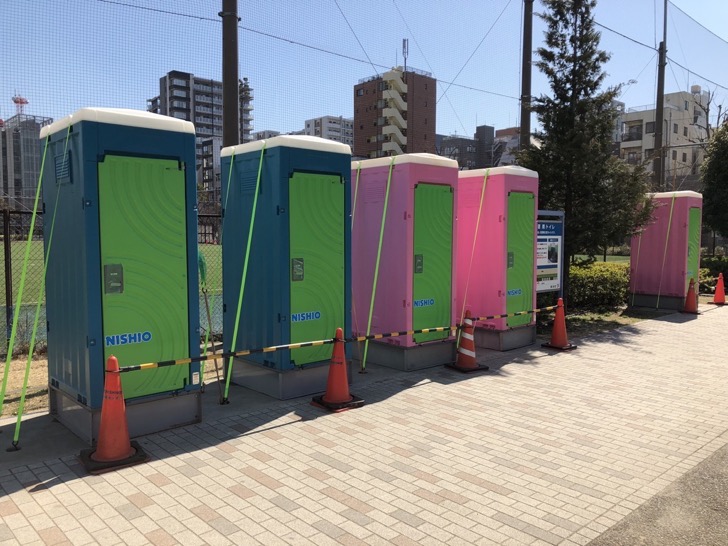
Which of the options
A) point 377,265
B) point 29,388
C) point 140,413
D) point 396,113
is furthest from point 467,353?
point 396,113

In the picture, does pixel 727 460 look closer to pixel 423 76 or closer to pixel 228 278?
pixel 228 278

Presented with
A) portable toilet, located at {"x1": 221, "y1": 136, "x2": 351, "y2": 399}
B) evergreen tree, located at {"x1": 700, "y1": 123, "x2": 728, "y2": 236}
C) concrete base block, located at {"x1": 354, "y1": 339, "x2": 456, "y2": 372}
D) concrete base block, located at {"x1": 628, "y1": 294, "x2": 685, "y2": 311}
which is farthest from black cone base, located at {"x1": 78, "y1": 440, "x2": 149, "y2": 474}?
evergreen tree, located at {"x1": 700, "y1": 123, "x2": 728, "y2": 236}

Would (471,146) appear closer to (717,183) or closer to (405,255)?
(717,183)

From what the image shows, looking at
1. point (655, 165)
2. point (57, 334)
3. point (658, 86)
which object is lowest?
point (57, 334)

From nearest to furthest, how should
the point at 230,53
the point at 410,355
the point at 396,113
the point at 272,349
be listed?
the point at 272,349 → the point at 230,53 → the point at 410,355 → the point at 396,113

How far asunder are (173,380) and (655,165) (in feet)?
62.6

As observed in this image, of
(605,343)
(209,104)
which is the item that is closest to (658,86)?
(605,343)

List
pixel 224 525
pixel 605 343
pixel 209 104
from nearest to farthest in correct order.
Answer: pixel 224 525 < pixel 605 343 < pixel 209 104

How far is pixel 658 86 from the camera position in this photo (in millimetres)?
19594

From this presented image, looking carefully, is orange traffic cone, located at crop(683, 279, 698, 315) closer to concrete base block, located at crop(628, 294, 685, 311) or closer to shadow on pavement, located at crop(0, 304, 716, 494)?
concrete base block, located at crop(628, 294, 685, 311)

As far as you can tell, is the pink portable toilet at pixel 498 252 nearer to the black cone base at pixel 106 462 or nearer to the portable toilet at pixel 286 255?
the portable toilet at pixel 286 255

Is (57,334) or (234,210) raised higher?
(234,210)

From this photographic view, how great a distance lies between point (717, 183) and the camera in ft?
66.3

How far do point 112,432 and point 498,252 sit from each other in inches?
259
